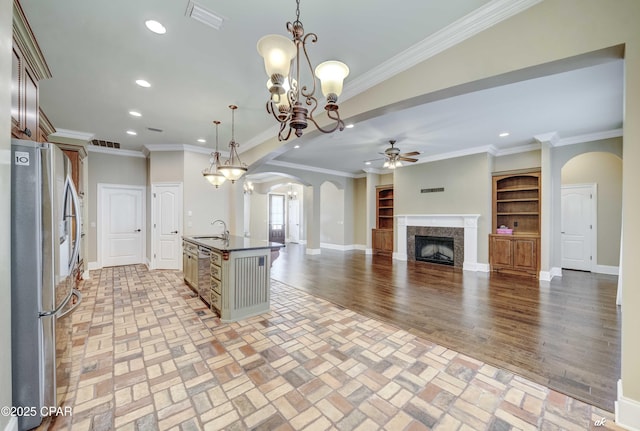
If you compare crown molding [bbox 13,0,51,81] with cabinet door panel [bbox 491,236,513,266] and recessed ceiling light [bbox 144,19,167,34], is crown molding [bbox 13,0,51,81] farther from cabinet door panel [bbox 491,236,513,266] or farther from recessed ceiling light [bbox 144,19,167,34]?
cabinet door panel [bbox 491,236,513,266]

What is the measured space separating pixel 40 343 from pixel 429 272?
20.5ft

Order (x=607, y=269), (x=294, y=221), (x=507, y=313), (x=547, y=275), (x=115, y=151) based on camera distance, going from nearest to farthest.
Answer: (x=507, y=313) < (x=547, y=275) < (x=607, y=269) < (x=115, y=151) < (x=294, y=221)

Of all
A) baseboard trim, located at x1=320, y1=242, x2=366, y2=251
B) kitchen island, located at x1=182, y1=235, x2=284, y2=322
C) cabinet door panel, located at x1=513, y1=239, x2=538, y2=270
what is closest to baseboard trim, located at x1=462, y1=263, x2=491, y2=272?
cabinet door panel, located at x1=513, y1=239, x2=538, y2=270

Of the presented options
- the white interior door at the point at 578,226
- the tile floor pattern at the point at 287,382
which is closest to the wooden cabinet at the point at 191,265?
the tile floor pattern at the point at 287,382

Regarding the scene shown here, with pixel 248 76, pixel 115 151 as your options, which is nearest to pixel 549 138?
pixel 248 76

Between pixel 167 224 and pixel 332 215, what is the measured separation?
242 inches

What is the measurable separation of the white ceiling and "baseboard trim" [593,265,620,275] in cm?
298

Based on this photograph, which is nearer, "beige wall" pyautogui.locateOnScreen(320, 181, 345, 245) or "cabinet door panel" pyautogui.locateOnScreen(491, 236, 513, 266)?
"cabinet door panel" pyautogui.locateOnScreen(491, 236, 513, 266)

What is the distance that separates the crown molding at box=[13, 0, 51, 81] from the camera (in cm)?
207

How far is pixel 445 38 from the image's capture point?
2297 millimetres

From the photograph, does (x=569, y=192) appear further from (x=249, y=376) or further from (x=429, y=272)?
(x=249, y=376)

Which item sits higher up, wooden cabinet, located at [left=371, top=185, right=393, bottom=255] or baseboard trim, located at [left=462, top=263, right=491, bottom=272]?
wooden cabinet, located at [left=371, top=185, right=393, bottom=255]

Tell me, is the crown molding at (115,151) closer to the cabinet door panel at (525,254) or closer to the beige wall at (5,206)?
the beige wall at (5,206)

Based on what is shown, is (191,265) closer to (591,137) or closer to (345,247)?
(345,247)
